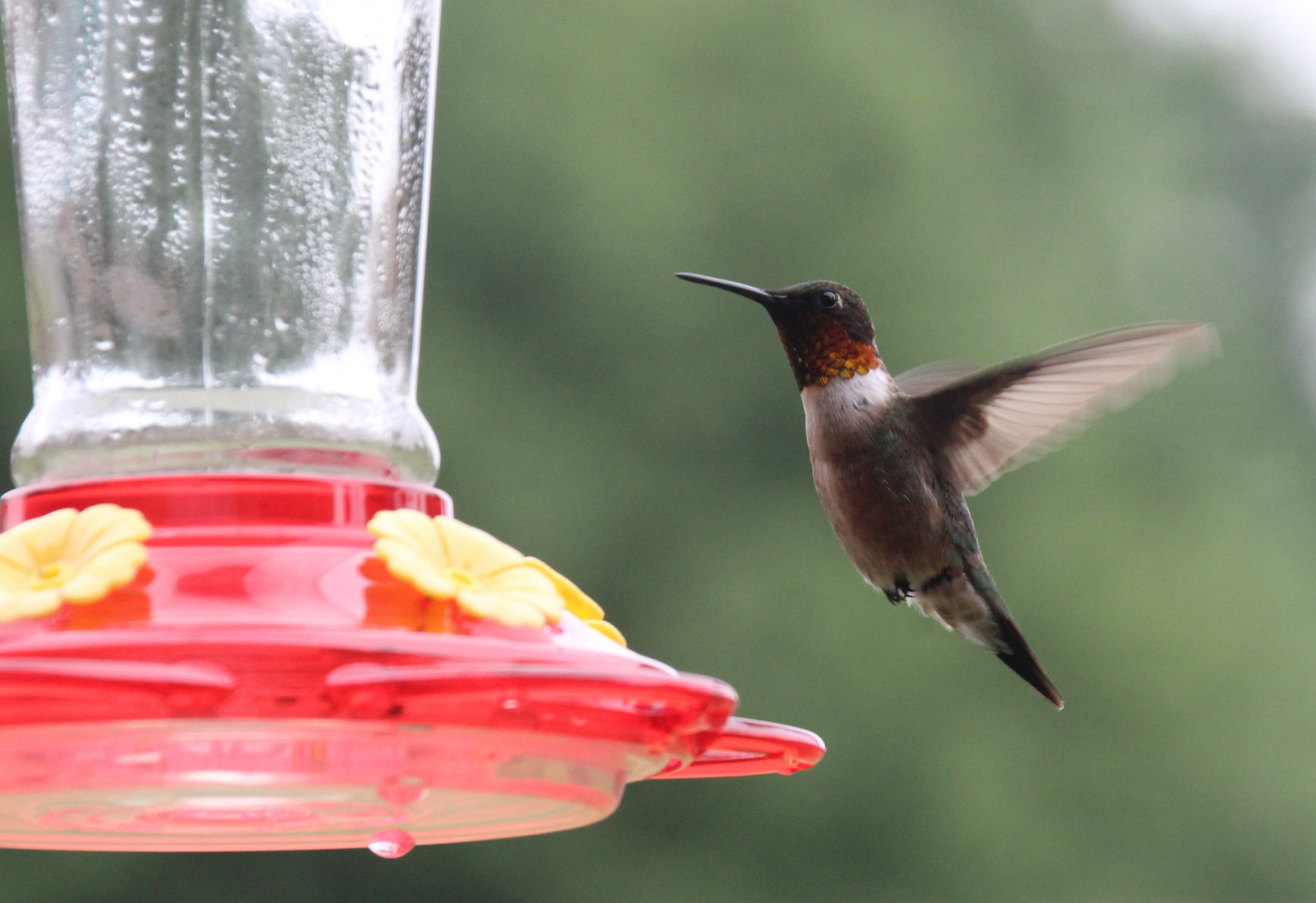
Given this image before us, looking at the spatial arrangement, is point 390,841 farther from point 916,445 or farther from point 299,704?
point 916,445

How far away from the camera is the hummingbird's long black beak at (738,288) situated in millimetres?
3021

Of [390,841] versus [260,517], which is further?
[390,841]

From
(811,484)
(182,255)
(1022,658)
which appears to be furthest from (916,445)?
(811,484)

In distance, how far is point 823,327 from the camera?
349 cm

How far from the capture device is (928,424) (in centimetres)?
364

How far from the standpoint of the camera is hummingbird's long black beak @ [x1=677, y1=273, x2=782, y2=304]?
3.02 metres

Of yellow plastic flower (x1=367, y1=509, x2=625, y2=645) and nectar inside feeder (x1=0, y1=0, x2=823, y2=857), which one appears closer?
nectar inside feeder (x1=0, y1=0, x2=823, y2=857)

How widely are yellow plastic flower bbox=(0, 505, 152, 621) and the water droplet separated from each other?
495 mm

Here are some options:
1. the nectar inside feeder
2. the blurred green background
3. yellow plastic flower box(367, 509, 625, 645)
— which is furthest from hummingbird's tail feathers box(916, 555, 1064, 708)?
the blurred green background

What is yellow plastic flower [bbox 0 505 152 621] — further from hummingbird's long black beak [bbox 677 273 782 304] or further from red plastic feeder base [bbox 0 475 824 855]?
hummingbird's long black beak [bbox 677 273 782 304]

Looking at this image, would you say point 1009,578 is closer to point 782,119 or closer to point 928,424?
point 782,119

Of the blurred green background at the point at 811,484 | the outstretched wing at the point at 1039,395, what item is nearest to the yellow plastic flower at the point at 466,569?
the outstretched wing at the point at 1039,395

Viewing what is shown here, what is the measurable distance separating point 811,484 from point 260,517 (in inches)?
426

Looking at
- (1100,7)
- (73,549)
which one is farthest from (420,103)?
(1100,7)
